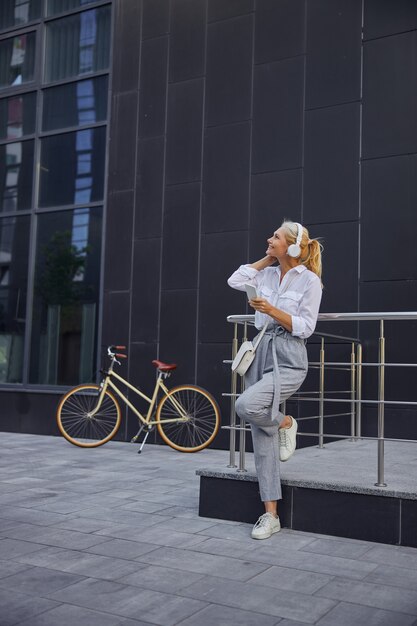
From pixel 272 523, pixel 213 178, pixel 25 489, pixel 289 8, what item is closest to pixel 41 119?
pixel 213 178

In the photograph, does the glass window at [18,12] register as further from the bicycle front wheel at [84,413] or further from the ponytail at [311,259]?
the ponytail at [311,259]

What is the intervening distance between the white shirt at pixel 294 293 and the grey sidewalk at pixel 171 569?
135 centimetres

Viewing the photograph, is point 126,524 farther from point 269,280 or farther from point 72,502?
point 269,280

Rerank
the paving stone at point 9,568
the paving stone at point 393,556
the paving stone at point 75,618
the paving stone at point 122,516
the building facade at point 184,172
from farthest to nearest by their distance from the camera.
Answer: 1. the building facade at point 184,172
2. the paving stone at point 122,516
3. the paving stone at point 393,556
4. the paving stone at point 9,568
5. the paving stone at point 75,618

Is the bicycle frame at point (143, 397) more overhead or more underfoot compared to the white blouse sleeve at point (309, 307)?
more underfoot

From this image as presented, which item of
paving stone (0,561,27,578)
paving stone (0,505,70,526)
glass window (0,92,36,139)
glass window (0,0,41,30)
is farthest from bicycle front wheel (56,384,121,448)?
glass window (0,0,41,30)

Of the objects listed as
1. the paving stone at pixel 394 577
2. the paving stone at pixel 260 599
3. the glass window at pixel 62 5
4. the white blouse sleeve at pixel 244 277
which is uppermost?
the glass window at pixel 62 5

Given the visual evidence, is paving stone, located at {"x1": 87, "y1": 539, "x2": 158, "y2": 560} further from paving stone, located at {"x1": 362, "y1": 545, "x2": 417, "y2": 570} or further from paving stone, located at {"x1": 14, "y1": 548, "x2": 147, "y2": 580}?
paving stone, located at {"x1": 362, "y1": 545, "x2": 417, "y2": 570}

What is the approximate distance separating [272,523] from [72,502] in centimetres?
177

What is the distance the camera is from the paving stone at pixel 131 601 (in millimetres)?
2990

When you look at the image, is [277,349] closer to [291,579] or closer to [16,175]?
[291,579]

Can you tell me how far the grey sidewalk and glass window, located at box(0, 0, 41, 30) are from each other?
824 cm

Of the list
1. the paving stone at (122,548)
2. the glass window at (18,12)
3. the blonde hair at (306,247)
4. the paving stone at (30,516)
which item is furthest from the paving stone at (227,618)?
the glass window at (18,12)

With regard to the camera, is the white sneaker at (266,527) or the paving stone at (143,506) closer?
the white sneaker at (266,527)
